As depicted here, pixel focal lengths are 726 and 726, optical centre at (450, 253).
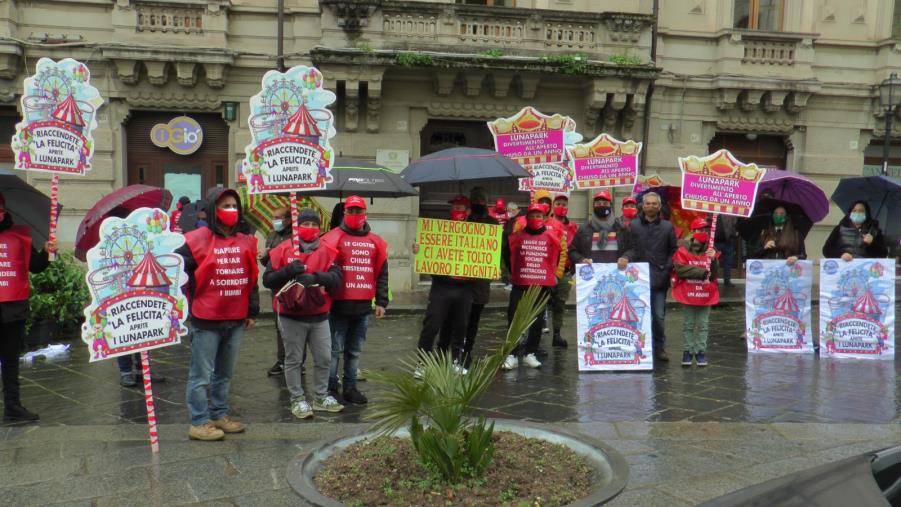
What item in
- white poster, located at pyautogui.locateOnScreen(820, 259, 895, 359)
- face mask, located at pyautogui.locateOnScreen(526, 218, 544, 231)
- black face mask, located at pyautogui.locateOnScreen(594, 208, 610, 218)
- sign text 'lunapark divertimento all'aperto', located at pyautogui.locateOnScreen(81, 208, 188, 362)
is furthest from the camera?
black face mask, located at pyautogui.locateOnScreen(594, 208, 610, 218)

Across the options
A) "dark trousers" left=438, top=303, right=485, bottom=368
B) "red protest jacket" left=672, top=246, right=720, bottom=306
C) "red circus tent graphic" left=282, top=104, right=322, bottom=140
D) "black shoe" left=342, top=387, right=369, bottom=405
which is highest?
"red circus tent graphic" left=282, top=104, right=322, bottom=140

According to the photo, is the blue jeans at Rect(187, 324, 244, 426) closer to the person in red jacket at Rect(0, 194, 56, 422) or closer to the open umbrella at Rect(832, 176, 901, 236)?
the person in red jacket at Rect(0, 194, 56, 422)

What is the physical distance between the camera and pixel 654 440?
17.6 feet

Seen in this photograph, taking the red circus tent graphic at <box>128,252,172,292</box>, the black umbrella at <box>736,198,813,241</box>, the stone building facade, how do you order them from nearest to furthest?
the red circus tent graphic at <box>128,252,172,292</box>, the black umbrella at <box>736,198,813,241</box>, the stone building facade

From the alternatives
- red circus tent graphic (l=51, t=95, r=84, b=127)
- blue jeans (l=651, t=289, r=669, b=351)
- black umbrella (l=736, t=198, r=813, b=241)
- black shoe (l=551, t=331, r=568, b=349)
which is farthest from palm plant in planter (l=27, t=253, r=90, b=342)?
black umbrella (l=736, t=198, r=813, b=241)

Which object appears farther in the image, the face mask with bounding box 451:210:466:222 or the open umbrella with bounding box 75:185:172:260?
the face mask with bounding box 451:210:466:222

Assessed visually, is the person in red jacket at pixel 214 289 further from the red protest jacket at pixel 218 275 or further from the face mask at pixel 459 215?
the face mask at pixel 459 215

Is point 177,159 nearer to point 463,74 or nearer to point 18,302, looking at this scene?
point 463,74

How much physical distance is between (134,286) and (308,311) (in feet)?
4.50

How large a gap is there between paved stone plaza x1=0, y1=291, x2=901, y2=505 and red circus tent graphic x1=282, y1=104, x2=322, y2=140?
7.60ft

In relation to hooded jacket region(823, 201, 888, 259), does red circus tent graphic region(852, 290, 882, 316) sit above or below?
below

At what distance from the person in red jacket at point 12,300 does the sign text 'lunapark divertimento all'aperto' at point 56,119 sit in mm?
475

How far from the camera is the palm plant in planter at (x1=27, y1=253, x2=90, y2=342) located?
9047 mm

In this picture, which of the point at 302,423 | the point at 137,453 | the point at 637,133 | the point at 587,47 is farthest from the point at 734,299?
the point at 137,453
